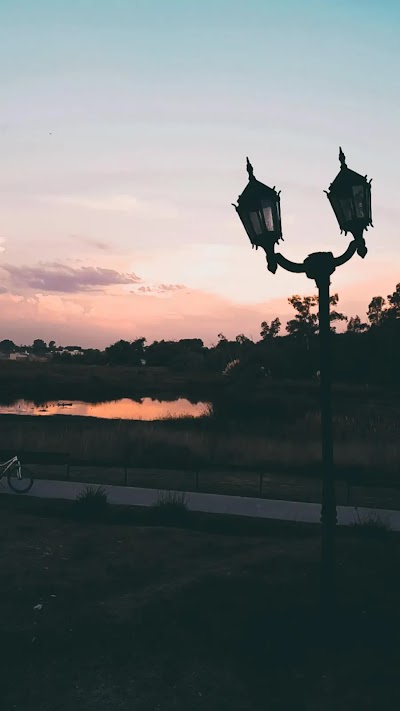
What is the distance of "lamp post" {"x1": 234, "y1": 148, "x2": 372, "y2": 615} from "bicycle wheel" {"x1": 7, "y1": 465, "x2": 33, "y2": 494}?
8667mm

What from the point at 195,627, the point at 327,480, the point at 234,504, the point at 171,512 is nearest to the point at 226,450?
the point at 234,504

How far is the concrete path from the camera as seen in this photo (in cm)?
1106

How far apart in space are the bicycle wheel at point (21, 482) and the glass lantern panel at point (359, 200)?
33.0ft

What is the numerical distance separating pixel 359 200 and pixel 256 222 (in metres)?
1.16

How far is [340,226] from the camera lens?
20.3ft

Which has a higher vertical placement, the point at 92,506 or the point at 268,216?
the point at 268,216

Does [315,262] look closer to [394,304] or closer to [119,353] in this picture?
[394,304]

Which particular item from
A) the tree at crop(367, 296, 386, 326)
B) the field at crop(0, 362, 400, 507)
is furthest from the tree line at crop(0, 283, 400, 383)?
the field at crop(0, 362, 400, 507)

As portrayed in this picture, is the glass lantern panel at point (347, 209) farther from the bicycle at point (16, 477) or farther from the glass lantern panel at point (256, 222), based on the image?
the bicycle at point (16, 477)

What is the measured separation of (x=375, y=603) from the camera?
22.2 feet

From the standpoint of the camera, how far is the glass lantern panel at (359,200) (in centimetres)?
601

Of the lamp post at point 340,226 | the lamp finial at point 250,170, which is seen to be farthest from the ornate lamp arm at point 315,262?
the lamp finial at point 250,170

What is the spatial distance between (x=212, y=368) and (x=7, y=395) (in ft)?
139

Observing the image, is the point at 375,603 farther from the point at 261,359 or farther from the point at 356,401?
the point at 261,359
